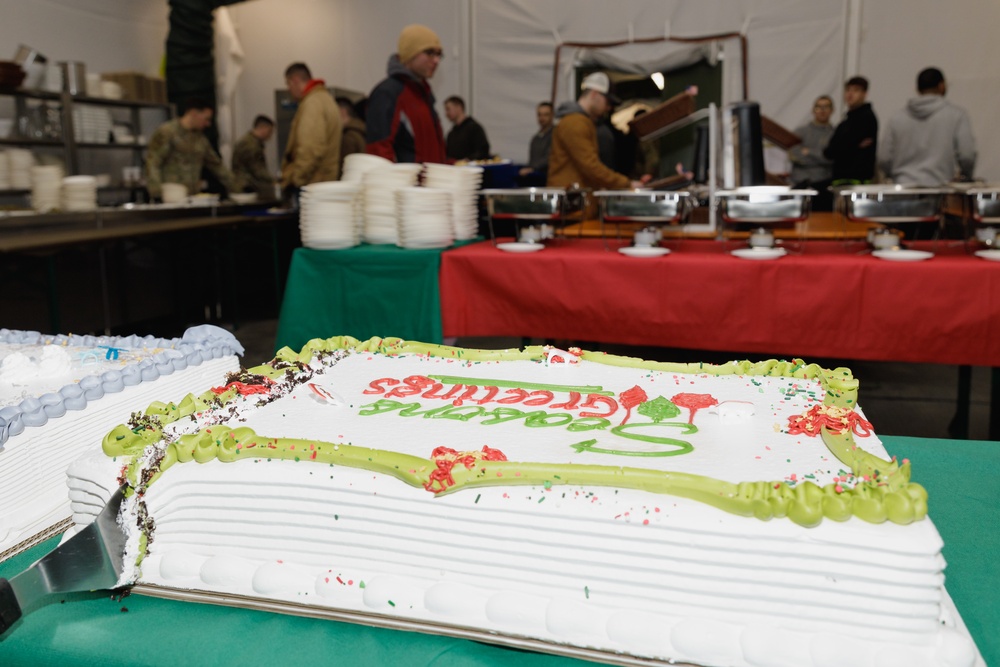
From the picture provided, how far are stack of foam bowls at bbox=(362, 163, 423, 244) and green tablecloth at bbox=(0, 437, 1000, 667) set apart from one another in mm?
2335

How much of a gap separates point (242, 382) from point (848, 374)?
84 centimetres

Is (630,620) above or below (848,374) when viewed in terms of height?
below

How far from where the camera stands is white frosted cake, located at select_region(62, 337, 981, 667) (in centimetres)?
67

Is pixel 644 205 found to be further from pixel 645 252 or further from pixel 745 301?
pixel 745 301

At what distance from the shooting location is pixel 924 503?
675 mm

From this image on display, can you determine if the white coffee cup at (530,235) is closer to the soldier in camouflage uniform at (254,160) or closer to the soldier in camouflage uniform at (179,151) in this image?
the soldier in camouflage uniform at (179,151)

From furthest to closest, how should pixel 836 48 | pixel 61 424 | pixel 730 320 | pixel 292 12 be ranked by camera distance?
1. pixel 292 12
2. pixel 836 48
3. pixel 730 320
4. pixel 61 424

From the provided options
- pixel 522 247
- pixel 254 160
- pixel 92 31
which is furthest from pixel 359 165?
pixel 92 31

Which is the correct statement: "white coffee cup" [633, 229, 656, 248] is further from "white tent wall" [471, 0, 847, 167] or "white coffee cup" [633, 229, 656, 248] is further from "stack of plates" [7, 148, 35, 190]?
"stack of plates" [7, 148, 35, 190]

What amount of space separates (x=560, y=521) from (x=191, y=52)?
801cm

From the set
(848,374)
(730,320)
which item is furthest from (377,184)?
(848,374)

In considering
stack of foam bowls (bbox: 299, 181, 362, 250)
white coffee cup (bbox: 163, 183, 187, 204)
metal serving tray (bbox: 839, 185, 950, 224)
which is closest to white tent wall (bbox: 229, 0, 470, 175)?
white coffee cup (bbox: 163, 183, 187, 204)

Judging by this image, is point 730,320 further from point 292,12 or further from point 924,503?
point 292,12

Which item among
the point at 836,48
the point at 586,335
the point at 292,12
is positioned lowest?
the point at 586,335
